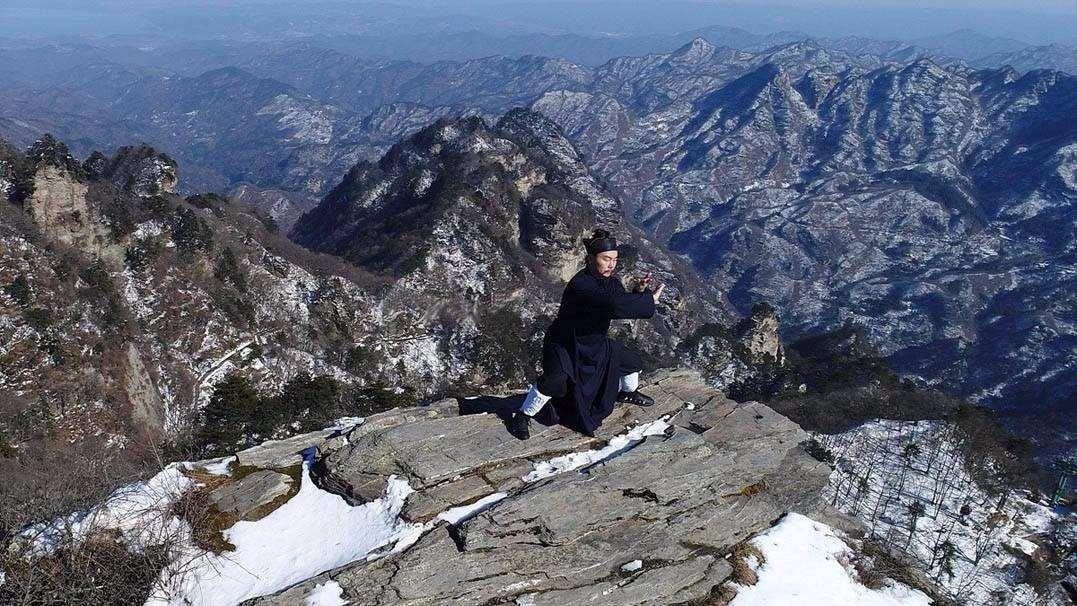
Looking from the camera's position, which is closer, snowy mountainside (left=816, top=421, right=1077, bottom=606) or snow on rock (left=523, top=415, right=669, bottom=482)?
snow on rock (left=523, top=415, right=669, bottom=482)

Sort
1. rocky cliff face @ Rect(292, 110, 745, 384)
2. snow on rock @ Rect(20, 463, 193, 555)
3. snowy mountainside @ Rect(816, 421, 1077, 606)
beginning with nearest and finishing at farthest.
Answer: snow on rock @ Rect(20, 463, 193, 555), snowy mountainside @ Rect(816, 421, 1077, 606), rocky cliff face @ Rect(292, 110, 745, 384)

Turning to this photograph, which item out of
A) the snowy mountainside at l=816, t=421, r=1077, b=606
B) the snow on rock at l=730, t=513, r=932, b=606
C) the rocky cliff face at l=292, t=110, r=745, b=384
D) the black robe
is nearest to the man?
the black robe

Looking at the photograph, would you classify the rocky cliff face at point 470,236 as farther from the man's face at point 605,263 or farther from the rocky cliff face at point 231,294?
the man's face at point 605,263

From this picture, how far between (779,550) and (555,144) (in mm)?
143811

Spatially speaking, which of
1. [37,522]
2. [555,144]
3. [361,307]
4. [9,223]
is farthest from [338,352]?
[555,144]

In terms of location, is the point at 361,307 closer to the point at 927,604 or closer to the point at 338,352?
the point at 338,352

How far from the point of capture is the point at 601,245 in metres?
10.2

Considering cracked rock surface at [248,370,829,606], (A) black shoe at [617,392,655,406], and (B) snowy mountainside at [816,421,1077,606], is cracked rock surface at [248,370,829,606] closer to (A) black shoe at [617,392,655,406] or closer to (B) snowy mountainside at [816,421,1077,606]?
(A) black shoe at [617,392,655,406]

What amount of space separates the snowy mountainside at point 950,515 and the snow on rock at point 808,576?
1.69 m

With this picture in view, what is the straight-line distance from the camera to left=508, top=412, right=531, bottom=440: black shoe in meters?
11.9

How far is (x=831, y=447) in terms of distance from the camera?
17.6 metres

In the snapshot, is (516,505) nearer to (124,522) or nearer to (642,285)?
(642,285)

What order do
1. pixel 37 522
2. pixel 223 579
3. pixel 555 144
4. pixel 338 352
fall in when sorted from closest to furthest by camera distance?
pixel 223 579, pixel 37 522, pixel 338 352, pixel 555 144

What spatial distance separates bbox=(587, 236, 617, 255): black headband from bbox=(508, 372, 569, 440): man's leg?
2.56m
